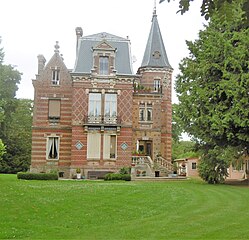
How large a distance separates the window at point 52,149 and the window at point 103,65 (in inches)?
281

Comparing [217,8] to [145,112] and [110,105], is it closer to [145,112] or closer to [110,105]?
[110,105]

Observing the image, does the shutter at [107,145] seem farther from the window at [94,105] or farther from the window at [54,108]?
the window at [54,108]

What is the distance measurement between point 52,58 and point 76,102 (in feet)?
16.4

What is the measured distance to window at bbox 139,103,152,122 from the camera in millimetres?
36688

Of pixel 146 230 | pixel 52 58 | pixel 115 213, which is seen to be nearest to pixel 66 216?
pixel 115 213

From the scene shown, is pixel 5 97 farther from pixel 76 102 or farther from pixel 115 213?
pixel 115 213

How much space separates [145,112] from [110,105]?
3662mm

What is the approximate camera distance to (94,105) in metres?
34.6

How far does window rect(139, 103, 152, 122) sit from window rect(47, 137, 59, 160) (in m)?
7.84

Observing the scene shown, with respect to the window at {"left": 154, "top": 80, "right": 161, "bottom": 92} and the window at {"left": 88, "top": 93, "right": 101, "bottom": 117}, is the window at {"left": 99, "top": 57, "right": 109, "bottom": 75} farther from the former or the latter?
the window at {"left": 154, "top": 80, "right": 161, "bottom": 92}

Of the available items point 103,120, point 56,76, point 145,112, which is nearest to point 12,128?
point 56,76

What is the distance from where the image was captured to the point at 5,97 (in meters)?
48.2

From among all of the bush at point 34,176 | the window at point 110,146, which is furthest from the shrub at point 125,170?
the bush at point 34,176

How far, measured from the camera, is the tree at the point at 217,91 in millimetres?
24000
